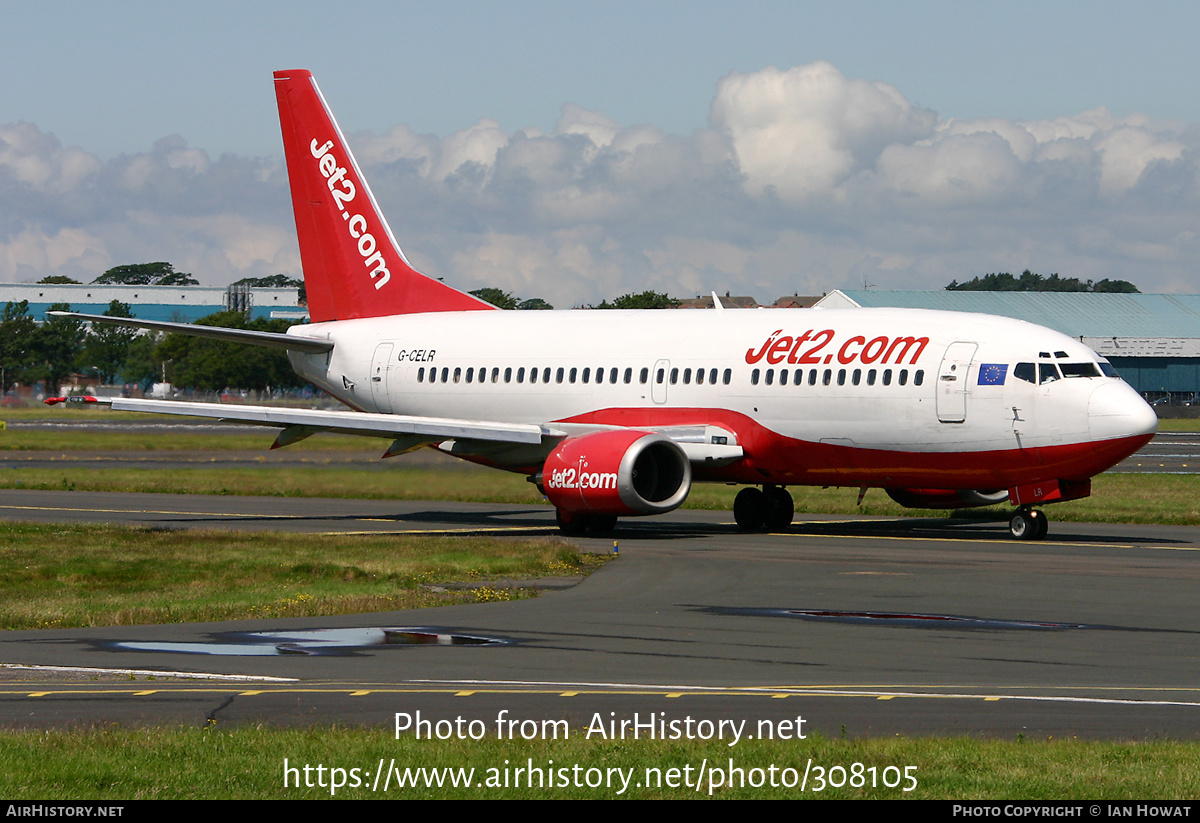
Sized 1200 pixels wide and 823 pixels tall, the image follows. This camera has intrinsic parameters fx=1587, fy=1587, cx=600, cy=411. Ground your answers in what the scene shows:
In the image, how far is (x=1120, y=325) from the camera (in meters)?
132

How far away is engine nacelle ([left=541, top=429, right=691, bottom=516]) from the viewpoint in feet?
106

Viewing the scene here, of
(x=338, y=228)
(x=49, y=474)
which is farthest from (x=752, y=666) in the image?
(x=49, y=474)

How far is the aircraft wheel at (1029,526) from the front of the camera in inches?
1259

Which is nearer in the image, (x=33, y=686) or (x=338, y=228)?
(x=33, y=686)

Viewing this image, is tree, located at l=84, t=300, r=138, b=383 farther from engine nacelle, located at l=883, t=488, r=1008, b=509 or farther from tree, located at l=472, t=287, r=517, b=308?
engine nacelle, located at l=883, t=488, r=1008, b=509

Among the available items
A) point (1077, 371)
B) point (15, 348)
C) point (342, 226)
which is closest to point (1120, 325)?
point (15, 348)

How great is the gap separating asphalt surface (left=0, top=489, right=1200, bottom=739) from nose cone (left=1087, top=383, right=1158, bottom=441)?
2304 millimetres

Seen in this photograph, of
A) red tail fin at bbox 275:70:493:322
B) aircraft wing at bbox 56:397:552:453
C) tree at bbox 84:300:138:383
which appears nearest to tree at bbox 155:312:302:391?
tree at bbox 84:300:138:383

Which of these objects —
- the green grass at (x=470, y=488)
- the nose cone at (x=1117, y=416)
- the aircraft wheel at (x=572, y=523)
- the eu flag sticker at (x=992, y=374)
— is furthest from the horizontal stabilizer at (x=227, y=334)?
the nose cone at (x=1117, y=416)

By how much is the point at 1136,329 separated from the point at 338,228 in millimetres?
102849

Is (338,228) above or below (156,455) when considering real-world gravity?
above

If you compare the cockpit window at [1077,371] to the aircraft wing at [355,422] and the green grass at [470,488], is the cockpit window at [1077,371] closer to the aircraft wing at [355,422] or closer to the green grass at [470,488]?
the green grass at [470,488]
